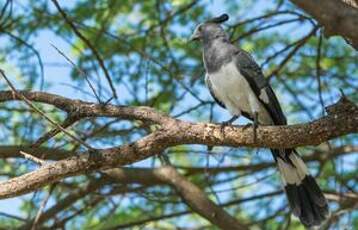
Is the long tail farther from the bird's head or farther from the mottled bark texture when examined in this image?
the mottled bark texture

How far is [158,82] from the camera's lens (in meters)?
8.40

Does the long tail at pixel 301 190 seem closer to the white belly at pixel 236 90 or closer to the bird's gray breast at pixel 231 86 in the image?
the white belly at pixel 236 90

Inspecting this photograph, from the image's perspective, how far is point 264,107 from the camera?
5.65 meters

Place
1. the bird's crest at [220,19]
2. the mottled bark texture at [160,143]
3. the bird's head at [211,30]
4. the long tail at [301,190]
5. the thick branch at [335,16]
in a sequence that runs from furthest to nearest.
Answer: the bird's crest at [220,19] < the bird's head at [211,30] < the long tail at [301,190] < the mottled bark texture at [160,143] < the thick branch at [335,16]

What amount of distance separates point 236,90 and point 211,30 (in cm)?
84

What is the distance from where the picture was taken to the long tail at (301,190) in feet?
18.1

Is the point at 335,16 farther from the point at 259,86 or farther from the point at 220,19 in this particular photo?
the point at 220,19

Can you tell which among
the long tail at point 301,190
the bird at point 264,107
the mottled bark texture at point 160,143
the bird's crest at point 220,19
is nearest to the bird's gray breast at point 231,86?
the bird at point 264,107

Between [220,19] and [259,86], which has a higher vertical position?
[220,19]

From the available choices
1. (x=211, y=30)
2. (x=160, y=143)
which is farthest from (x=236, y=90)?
(x=160, y=143)

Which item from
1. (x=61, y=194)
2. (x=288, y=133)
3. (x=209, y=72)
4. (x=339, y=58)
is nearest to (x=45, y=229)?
(x=61, y=194)

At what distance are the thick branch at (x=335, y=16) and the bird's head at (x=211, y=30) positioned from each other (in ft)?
11.1

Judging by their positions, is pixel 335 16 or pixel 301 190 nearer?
pixel 335 16

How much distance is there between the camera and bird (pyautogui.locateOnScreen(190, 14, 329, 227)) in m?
5.56
